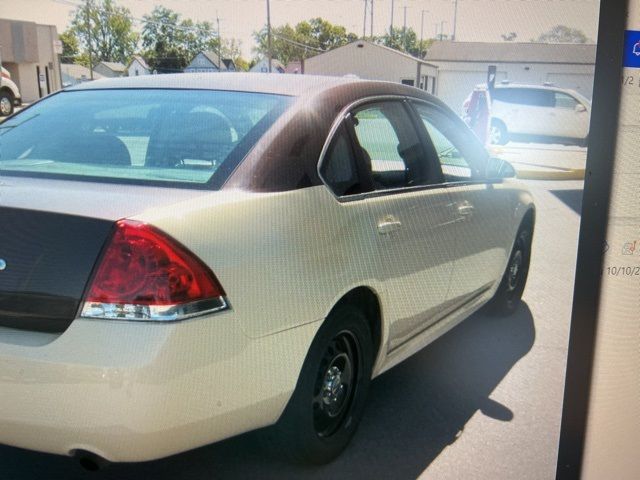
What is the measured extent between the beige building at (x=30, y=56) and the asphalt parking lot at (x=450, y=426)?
40863 millimetres

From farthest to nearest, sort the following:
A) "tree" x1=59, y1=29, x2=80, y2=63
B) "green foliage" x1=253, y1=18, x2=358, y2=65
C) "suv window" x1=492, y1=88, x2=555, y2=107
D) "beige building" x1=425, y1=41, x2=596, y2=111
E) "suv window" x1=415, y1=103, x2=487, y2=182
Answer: "tree" x1=59, y1=29, x2=80, y2=63 → "suv window" x1=492, y1=88, x2=555, y2=107 → "beige building" x1=425, y1=41, x2=596, y2=111 → "green foliage" x1=253, y1=18, x2=358, y2=65 → "suv window" x1=415, y1=103, x2=487, y2=182

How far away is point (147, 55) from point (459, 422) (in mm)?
36909

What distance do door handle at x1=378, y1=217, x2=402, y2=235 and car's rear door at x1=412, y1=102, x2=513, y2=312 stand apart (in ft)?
2.18

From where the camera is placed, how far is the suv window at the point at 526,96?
60.4 feet

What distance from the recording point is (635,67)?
75.8 inches

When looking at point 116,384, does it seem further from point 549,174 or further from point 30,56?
point 30,56

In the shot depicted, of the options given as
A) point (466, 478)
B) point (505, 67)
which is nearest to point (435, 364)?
point (466, 478)

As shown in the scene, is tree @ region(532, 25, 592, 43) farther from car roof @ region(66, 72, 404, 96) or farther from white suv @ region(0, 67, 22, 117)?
white suv @ region(0, 67, 22, 117)

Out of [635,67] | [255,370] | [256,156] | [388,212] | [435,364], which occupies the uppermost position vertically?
Answer: [635,67]

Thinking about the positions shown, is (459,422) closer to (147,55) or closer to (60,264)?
(60,264)

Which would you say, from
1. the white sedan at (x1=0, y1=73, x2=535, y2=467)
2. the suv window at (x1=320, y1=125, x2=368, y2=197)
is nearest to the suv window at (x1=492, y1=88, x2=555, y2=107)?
the white sedan at (x1=0, y1=73, x2=535, y2=467)

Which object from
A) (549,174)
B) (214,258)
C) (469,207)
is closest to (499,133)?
(549,174)

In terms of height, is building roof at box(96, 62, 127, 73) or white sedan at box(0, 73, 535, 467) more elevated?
building roof at box(96, 62, 127, 73)

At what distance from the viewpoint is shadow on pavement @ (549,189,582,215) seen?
10637 millimetres
